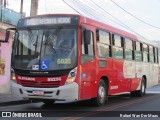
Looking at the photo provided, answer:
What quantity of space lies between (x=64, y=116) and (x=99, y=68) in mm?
3416

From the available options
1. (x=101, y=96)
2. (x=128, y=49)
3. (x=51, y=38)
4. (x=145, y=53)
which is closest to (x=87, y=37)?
(x=51, y=38)

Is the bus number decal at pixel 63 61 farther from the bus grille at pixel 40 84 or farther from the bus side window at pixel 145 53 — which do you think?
the bus side window at pixel 145 53

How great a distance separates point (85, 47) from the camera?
13930mm

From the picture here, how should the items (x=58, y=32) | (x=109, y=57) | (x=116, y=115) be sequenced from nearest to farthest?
(x=116, y=115)
(x=58, y=32)
(x=109, y=57)

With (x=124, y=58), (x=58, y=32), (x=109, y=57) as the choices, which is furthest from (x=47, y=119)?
(x=124, y=58)

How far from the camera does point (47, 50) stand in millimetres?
13406

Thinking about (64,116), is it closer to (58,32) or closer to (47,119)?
(47,119)

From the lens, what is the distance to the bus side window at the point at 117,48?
660 inches

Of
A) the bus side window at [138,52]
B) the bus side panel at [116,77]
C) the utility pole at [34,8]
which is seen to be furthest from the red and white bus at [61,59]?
the utility pole at [34,8]

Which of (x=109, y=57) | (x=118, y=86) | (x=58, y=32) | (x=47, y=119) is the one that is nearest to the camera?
(x=47, y=119)

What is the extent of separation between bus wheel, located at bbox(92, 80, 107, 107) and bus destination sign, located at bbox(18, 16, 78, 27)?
2.84m

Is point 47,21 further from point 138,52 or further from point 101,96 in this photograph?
point 138,52

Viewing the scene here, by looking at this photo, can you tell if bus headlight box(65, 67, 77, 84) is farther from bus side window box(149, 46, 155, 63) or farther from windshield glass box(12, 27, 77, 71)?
bus side window box(149, 46, 155, 63)

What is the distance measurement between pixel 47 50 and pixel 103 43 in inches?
116
